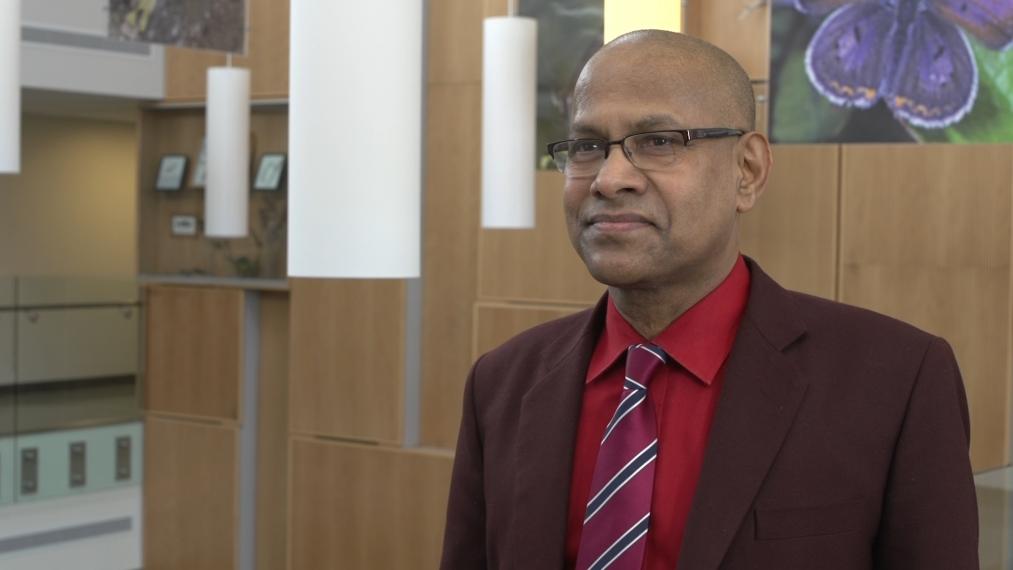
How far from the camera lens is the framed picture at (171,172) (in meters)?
10.1

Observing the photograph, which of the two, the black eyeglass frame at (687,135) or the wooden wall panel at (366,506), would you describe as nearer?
the black eyeglass frame at (687,135)

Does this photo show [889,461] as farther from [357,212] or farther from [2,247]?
[2,247]

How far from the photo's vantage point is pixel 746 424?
1.70 meters

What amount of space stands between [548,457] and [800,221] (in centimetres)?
460

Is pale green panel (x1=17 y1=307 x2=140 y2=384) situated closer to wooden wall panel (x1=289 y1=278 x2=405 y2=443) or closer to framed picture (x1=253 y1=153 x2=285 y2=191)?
framed picture (x1=253 y1=153 x2=285 y2=191)

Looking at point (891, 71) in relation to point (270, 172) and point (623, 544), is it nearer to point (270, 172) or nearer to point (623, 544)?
point (623, 544)

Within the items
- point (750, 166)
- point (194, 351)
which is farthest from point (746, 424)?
point (194, 351)

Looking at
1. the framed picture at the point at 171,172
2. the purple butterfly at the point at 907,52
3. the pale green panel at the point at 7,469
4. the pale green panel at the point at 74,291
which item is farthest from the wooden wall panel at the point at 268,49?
the purple butterfly at the point at 907,52

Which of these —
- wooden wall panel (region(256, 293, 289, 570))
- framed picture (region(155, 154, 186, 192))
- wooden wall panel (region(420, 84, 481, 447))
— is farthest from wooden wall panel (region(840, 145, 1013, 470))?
framed picture (region(155, 154, 186, 192))

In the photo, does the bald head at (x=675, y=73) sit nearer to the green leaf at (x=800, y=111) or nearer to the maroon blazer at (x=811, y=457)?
the maroon blazer at (x=811, y=457)

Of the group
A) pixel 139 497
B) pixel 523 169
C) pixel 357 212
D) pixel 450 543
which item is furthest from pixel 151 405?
pixel 450 543

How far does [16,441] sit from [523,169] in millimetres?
4817

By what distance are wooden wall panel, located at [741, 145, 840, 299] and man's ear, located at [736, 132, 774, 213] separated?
4.39 metres

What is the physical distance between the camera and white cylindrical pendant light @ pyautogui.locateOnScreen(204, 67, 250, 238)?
7.98 m
